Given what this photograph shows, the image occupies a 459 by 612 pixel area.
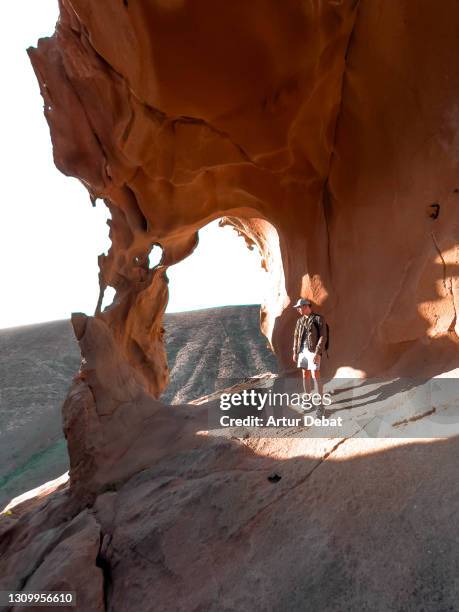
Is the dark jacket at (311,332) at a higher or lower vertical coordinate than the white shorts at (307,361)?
higher

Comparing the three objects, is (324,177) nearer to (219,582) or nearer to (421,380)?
(421,380)

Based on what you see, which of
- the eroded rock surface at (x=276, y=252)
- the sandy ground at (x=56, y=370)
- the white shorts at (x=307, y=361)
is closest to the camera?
the eroded rock surface at (x=276, y=252)

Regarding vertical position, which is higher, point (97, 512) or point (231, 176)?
point (231, 176)

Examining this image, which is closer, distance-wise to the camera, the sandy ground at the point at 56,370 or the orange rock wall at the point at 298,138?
the orange rock wall at the point at 298,138

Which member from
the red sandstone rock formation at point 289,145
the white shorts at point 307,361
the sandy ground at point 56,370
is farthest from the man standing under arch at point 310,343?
the sandy ground at point 56,370

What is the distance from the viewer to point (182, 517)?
9.67 ft

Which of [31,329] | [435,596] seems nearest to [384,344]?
[435,596]

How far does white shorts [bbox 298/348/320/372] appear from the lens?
3971mm

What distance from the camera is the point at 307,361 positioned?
4020mm

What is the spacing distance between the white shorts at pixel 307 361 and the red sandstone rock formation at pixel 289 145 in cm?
69

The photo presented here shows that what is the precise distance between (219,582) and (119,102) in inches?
177

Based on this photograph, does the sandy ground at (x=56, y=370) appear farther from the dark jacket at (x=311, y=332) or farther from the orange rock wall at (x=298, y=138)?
the dark jacket at (x=311, y=332)

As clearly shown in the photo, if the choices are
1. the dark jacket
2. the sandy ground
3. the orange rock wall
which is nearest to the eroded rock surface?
the orange rock wall

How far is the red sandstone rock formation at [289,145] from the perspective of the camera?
13.2 ft
